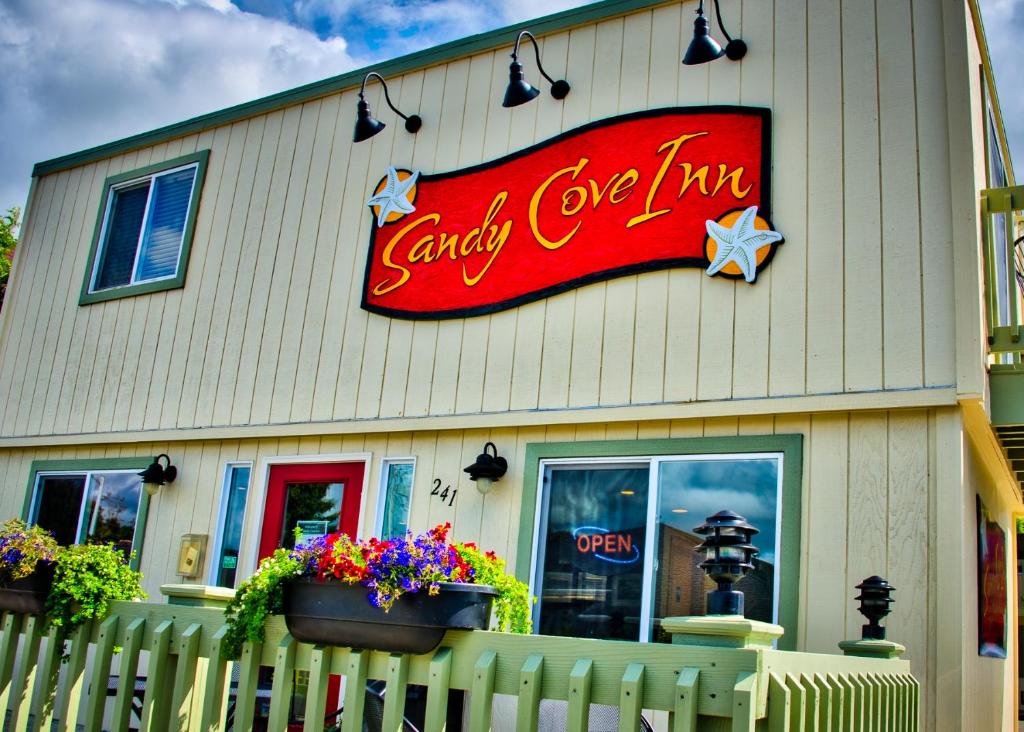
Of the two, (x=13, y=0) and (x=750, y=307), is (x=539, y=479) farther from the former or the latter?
(x=13, y=0)

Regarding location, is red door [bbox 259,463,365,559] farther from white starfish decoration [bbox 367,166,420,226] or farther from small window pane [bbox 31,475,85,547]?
small window pane [bbox 31,475,85,547]

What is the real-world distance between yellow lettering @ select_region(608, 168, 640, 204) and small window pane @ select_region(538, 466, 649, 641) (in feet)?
5.92

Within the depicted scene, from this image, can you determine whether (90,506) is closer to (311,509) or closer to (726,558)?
(311,509)

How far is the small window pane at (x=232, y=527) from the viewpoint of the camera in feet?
24.1

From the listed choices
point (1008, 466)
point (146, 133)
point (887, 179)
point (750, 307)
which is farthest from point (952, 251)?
point (146, 133)

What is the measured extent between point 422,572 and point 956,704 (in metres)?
2.99

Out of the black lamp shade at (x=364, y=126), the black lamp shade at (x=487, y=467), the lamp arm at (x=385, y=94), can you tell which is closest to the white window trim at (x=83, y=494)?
the black lamp shade at (x=487, y=467)

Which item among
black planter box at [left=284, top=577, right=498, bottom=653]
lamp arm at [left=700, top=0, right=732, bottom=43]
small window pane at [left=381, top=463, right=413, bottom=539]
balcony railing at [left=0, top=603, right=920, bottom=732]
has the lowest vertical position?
balcony railing at [left=0, top=603, right=920, bottom=732]

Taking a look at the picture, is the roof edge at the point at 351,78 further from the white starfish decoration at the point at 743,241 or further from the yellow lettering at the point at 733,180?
the white starfish decoration at the point at 743,241

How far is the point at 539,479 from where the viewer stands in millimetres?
6066

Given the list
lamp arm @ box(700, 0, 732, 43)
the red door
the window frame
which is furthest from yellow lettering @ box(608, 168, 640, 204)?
the window frame

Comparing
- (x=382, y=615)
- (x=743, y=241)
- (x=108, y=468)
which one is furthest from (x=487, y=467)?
(x=108, y=468)

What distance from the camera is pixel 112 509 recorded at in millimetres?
8258

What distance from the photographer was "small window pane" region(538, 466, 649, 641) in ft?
18.2
